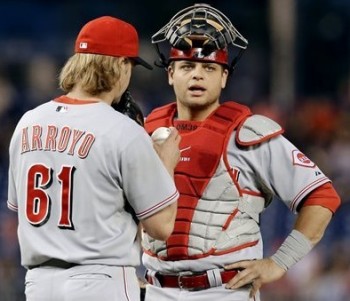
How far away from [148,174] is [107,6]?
14030 mm

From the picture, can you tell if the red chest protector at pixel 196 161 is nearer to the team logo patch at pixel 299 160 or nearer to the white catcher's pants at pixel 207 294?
the white catcher's pants at pixel 207 294

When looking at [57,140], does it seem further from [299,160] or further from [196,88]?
[299,160]

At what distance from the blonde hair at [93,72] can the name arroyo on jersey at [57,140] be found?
0.20 m

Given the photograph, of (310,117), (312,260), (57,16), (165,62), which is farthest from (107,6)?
(165,62)

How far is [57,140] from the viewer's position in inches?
192

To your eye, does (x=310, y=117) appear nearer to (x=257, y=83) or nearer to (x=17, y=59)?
(x=257, y=83)

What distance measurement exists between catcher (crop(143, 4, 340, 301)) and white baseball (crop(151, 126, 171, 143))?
0.19 meters

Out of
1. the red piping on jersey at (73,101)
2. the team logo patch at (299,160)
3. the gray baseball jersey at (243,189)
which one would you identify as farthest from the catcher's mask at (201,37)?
the red piping on jersey at (73,101)

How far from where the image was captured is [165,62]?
5.70 m

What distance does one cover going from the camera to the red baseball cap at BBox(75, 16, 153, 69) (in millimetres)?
4918

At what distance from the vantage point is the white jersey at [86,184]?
4824mm

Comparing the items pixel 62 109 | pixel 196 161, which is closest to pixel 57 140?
pixel 62 109

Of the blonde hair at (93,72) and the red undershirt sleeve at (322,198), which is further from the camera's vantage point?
the red undershirt sleeve at (322,198)

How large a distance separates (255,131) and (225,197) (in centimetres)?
32
